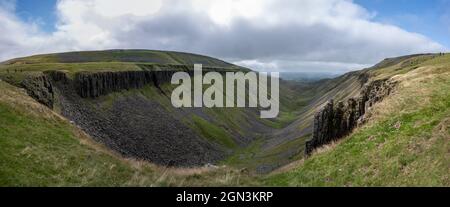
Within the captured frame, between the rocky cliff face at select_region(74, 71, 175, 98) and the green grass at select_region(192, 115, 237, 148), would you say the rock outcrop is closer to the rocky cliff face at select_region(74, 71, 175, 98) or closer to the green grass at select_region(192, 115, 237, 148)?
the rocky cliff face at select_region(74, 71, 175, 98)

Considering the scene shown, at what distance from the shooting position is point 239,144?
120375mm

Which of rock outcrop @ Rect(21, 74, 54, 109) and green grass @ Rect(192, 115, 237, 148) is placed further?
green grass @ Rect(192, 115, 237, 148)

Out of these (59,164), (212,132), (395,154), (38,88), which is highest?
(38,88)

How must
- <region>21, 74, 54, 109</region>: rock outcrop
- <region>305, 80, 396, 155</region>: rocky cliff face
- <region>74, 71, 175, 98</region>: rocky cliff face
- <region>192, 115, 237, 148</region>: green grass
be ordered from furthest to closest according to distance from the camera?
1. <region>192, 115, 237, 148</region>: green grass
2. <region>74, 71, 175, 98</region>: rocky cliff face
3. <region>21, 74, 54, 109</region>: rock outcrop
4. <region>305, 80, 396, 155</region>: rocky cliff face

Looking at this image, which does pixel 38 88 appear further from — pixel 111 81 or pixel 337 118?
pixel 111 81

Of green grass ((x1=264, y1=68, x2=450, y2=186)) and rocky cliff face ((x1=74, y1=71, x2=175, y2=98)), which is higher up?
rocky cliff face ((x1=74, y1=71, x2=175, y2=98))

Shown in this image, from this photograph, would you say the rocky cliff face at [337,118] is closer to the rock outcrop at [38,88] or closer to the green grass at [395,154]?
the green grass at [395,154]

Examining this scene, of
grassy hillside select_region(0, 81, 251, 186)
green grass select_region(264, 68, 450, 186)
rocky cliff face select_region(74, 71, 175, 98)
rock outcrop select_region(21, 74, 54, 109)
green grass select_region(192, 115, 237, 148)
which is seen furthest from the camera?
green grass select_region(192, 115, 237, 148)

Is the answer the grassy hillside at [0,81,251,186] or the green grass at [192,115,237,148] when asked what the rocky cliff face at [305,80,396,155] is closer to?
the grassy hillside at [0,81,251,186]

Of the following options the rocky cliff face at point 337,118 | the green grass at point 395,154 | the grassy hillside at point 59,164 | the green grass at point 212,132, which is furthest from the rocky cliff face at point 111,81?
the green grass at point 395,154

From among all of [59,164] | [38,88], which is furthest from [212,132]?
[59,164]

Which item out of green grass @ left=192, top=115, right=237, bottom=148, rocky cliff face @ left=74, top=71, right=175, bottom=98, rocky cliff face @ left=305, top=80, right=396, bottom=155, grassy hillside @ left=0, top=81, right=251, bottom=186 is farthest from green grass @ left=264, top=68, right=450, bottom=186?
green grass @ left=192, top=115, right=237, bottom=148

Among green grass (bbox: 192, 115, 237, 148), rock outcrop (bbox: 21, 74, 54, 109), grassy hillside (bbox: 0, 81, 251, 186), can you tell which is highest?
rock outcrop (bbox: 21, 74, 54, 109)
